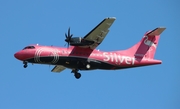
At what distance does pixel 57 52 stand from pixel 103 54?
395cm

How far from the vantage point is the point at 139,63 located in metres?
28.2

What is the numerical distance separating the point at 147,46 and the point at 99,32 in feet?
19.1

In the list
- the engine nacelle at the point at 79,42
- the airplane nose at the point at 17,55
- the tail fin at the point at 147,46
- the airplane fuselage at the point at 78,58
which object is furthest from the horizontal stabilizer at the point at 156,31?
the airplane nose at the point at 17,55

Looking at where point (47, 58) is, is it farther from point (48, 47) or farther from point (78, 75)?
point (78, 75)

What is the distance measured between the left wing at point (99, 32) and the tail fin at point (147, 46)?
3455 mm

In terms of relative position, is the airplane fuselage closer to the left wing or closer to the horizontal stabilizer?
the left wing

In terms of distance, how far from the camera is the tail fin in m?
28.8

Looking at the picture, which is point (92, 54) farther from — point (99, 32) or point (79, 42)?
point (99, 32)

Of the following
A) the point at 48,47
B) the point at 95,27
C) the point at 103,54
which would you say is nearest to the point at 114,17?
the point at 95,27

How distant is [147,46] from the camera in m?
29.5

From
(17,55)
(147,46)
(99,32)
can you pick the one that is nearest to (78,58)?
(99,32)

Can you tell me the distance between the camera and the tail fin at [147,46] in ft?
94.5

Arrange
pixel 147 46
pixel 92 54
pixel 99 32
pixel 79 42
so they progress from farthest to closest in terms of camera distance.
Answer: pixel 147 46 → pixel 92 54 → pixel 79 42 → pixel 99 32

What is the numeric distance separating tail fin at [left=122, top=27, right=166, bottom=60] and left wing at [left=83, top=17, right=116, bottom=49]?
3.46m
